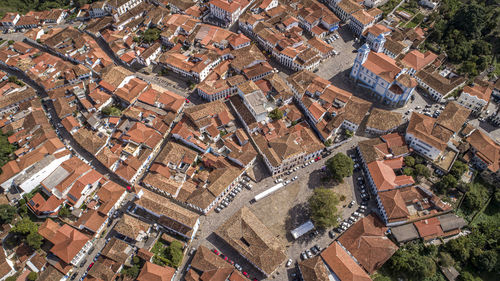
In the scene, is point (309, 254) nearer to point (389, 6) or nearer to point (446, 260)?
point (446, 260)

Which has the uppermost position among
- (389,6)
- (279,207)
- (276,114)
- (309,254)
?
(389,6)

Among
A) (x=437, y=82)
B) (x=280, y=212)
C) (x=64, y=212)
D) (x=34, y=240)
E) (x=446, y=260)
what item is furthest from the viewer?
(x=437, y=82)

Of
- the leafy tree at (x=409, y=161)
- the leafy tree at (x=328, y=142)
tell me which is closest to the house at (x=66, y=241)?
the leafy tree at (x=328, y=142)

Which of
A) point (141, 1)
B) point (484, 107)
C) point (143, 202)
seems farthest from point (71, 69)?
point (484, 107)

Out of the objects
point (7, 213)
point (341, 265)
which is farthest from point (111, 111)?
point (341, 265)

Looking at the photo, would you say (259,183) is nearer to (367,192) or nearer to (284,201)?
(284,201)

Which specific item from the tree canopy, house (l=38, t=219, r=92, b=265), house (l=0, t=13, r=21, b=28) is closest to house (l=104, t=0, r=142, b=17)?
house (l=0, t=13, r=21, b=28)

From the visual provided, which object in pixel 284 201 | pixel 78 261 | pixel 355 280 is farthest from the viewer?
pixel 284 201
